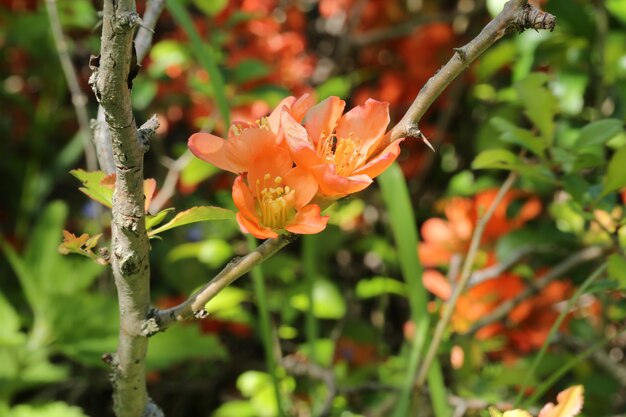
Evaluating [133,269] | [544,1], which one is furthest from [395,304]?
[133,269]

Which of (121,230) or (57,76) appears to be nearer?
(121,230)

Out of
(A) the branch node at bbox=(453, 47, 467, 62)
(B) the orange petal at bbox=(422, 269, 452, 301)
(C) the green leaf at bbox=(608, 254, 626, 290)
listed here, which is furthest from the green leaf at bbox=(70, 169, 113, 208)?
(B) the orange petal at bbox=(422, 269, 452, 301)

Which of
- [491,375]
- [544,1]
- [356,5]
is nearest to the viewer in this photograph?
[491,375]

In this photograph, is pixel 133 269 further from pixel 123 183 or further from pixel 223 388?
pixel 223 388

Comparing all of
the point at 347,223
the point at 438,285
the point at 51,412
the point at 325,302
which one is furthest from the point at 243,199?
the point at 347,223

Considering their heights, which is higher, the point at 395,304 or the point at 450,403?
the point at 395,304

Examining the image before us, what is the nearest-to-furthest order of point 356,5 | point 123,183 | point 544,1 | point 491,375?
point 123,183 → point 491,375 → point 544,1 → point 356,5

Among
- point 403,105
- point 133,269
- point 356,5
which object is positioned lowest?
point 133,269
